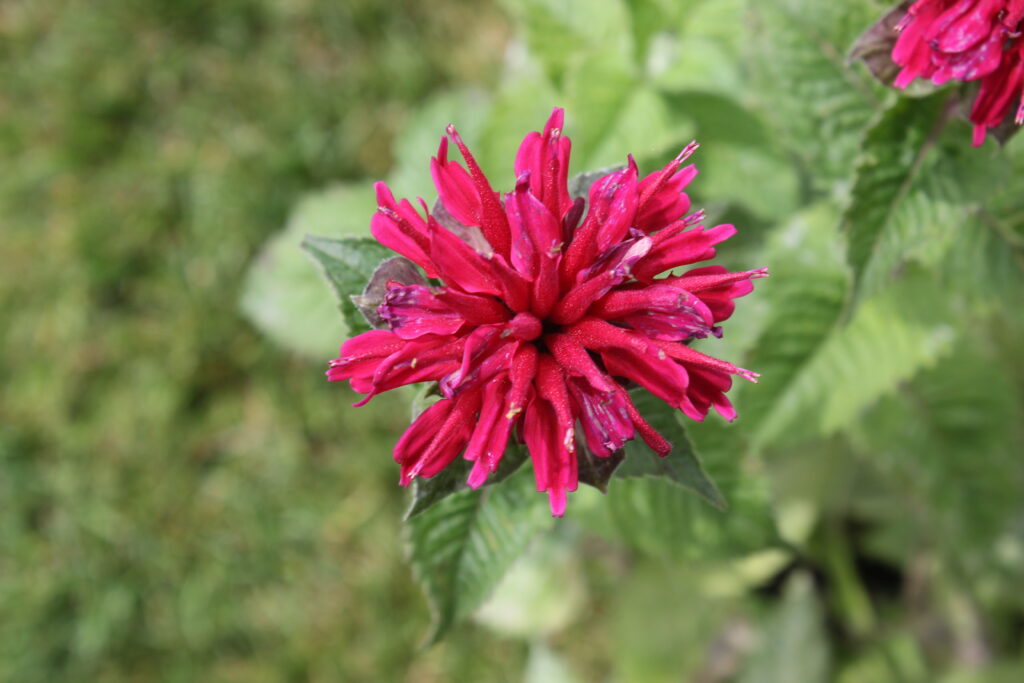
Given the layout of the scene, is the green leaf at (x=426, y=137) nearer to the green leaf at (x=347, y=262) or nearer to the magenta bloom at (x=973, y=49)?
the green leaf at (x=347, y=262)

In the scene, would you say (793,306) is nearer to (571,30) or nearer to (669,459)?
(669,459)

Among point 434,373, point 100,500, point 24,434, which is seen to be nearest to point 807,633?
point 434,373

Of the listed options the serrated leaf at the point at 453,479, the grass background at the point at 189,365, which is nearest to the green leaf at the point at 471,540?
the serrated leaf at the point at 453,479

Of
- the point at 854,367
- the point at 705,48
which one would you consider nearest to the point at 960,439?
the point at 854,367

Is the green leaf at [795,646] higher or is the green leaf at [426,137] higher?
the green leaf at [426,137]

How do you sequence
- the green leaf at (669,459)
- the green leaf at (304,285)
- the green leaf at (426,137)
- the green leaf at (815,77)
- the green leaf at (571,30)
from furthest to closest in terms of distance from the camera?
the green leaf at (304,285) → the green leaf at (426,137) → the green leaf at (571,30) → the green leaf at (815,77) → the green leaf at (669,459)

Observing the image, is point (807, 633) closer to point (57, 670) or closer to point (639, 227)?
point (639, 227)

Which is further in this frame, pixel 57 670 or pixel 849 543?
pixel 57 670
